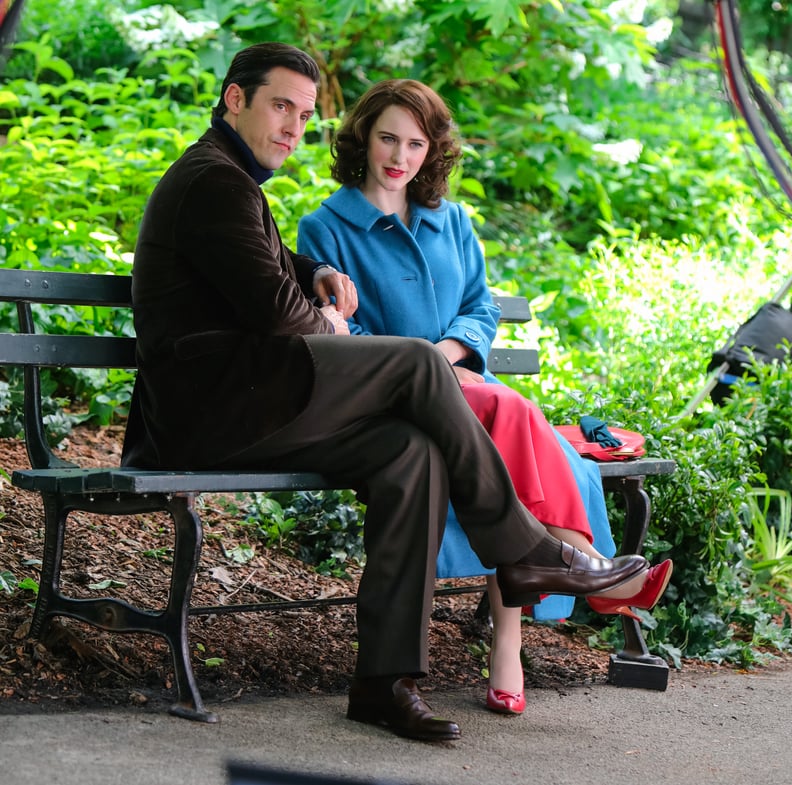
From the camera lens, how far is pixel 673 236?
8.58m

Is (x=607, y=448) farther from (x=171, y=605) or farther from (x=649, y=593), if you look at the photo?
(x=171, y=605)

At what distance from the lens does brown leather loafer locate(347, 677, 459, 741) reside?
266cm

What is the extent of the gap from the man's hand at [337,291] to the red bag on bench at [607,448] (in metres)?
0.82

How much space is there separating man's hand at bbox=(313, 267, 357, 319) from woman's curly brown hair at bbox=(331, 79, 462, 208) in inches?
22.5

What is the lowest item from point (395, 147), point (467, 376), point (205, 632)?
point (205, 632)

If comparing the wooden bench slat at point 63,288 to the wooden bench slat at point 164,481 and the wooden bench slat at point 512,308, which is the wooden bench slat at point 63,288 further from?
the wooden bench slat at point 512,308

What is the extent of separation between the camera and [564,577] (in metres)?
2.92

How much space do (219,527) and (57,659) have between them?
129 centimetres

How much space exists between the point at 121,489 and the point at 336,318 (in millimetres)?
800

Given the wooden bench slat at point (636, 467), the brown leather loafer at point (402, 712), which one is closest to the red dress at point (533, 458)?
the wooden bench slat at point (636, 467)

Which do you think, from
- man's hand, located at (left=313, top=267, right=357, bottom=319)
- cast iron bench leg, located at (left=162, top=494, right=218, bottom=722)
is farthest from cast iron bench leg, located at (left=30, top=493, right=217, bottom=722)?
man's hand, located at (left=313, top=267, right=357, bottom=319)

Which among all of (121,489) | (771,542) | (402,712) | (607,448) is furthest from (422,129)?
(771,542)

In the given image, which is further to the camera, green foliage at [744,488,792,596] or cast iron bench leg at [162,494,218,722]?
green foliage at [744,488,792,596]

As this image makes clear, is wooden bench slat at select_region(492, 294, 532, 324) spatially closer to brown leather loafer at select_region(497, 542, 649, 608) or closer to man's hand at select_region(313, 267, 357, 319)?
man's hand at select_region(313, 267, 357, 319)
